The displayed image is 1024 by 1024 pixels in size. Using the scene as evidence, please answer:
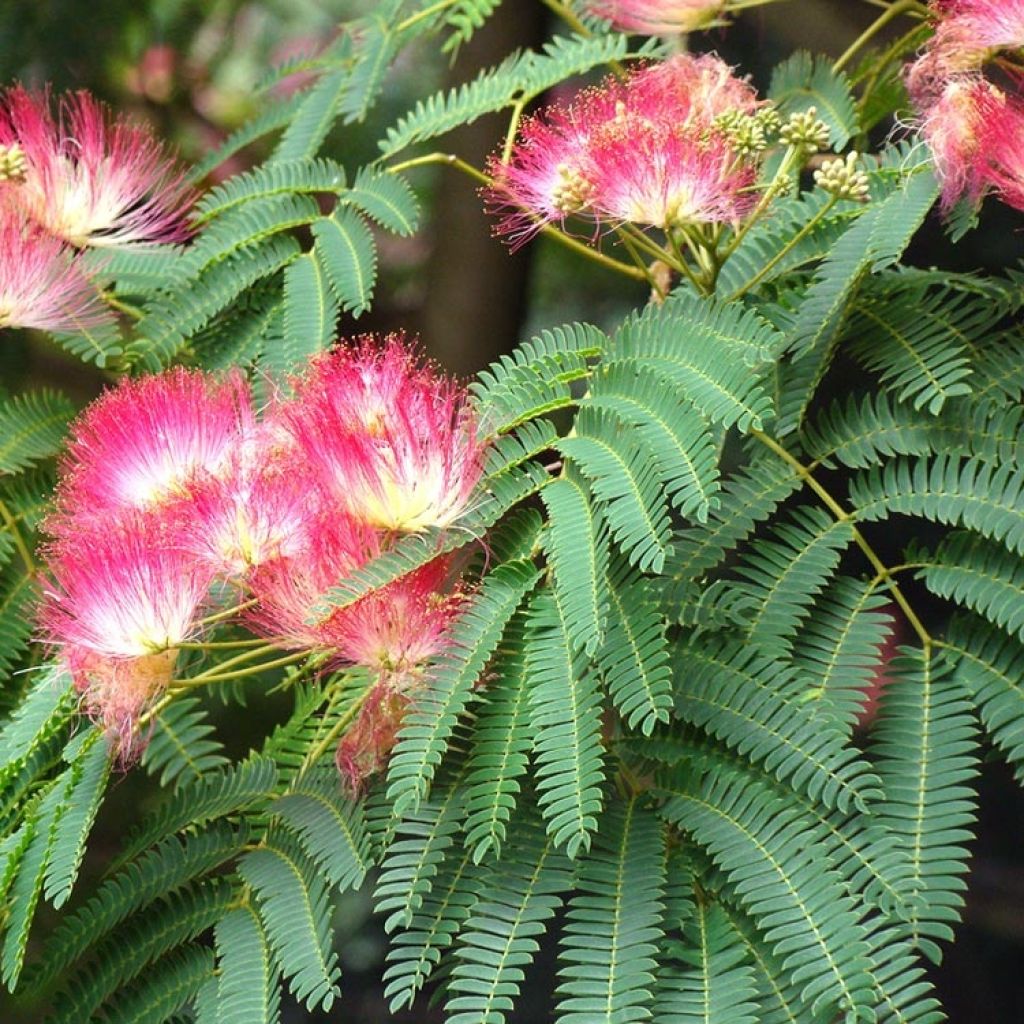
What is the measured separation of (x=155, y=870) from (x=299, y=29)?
1.64 meters

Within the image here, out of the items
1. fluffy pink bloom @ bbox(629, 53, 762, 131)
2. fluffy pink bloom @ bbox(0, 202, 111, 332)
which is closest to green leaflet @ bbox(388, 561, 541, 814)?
fluffy pink bloom @ bbox(629, 53, 762, 131)

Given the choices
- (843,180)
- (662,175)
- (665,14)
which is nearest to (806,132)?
(843,180)

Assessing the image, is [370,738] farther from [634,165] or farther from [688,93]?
[688,93]

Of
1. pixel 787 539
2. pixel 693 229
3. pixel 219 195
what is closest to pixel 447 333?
pixel 219 195

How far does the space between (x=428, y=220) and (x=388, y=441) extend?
1247 mm

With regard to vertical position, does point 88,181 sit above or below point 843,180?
Result: above

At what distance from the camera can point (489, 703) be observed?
1.21 m

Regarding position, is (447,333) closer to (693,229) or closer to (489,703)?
(693,229)

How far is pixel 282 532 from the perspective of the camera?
3.98 feet

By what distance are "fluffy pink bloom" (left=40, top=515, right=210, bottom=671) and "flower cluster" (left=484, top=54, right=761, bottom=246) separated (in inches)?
20.0

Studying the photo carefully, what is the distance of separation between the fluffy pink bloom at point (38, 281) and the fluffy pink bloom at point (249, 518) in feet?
1.67

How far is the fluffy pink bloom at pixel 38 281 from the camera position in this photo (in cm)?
161

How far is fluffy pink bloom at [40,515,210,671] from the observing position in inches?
48.2

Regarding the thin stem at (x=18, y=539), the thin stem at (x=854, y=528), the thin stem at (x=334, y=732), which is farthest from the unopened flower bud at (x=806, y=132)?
the thin stem at (x=18, y=539)
